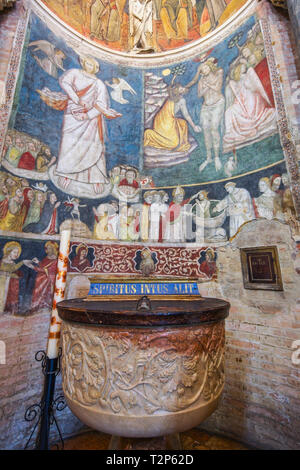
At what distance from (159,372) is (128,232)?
104 inches

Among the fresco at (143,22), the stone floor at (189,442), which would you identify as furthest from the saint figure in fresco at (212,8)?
the stone floor at (189,442)

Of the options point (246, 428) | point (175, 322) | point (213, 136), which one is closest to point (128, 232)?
point (213, 136)

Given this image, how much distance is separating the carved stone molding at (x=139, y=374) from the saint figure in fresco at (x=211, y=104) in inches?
122

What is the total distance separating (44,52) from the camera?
3826 millimetres

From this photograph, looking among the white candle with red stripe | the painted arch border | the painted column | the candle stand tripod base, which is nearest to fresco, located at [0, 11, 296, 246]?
the painted arch border

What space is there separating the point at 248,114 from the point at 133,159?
82.0 inches

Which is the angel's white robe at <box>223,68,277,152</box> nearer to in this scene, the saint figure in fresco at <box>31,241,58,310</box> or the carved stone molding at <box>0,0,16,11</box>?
the saint figure in fresco at <box>31,241,58,310</box>

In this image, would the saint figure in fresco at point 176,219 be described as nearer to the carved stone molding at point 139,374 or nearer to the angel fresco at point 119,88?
the angel fresco at point 119,88

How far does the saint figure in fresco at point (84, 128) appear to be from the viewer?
3.80 m

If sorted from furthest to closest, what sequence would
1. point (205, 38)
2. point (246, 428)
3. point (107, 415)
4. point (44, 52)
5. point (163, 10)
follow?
point (163, 10)
point (205, 38)
point (44, 52)
point (246, 428)
point (107, 415)

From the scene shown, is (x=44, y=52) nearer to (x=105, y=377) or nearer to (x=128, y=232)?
(x=128, y=232)

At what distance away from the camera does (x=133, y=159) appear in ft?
14.1

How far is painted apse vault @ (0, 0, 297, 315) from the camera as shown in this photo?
320cm
